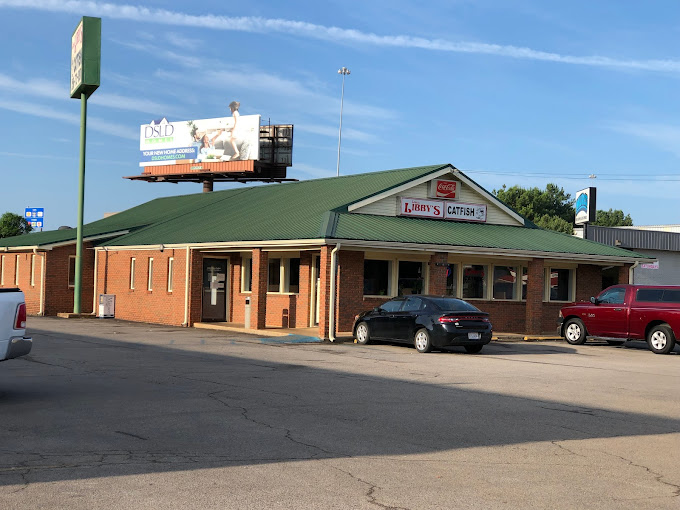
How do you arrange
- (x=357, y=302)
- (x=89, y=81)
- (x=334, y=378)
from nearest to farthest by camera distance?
(x=334, y=378) < (x=357, y=302) < (x=89, y=81)

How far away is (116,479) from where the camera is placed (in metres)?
7.35

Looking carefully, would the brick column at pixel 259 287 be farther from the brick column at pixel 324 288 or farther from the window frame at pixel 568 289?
the window frame at pixel 568 289

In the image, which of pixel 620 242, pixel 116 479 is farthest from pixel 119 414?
pixel 620 242

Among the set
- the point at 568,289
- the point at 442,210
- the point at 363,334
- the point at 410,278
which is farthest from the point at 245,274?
the point at 568,289

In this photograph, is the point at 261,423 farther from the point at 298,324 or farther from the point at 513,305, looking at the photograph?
the point at 513,305

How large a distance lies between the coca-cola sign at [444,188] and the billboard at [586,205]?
1405 cm

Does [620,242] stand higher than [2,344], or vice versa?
[620,242]

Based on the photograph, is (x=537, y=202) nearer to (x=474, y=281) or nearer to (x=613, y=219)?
(x=613, y=219)

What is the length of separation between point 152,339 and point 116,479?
17.4 metres

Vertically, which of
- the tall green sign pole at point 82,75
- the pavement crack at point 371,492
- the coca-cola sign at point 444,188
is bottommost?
the pavement crack at point 371,492

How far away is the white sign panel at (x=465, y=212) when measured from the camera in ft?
103

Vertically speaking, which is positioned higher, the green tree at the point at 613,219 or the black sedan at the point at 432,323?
the green tree at the point at 613,219

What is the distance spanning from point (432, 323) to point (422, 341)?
0.66m

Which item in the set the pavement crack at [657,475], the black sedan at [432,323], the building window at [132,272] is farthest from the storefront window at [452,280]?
the pavement crack at [657,475]
